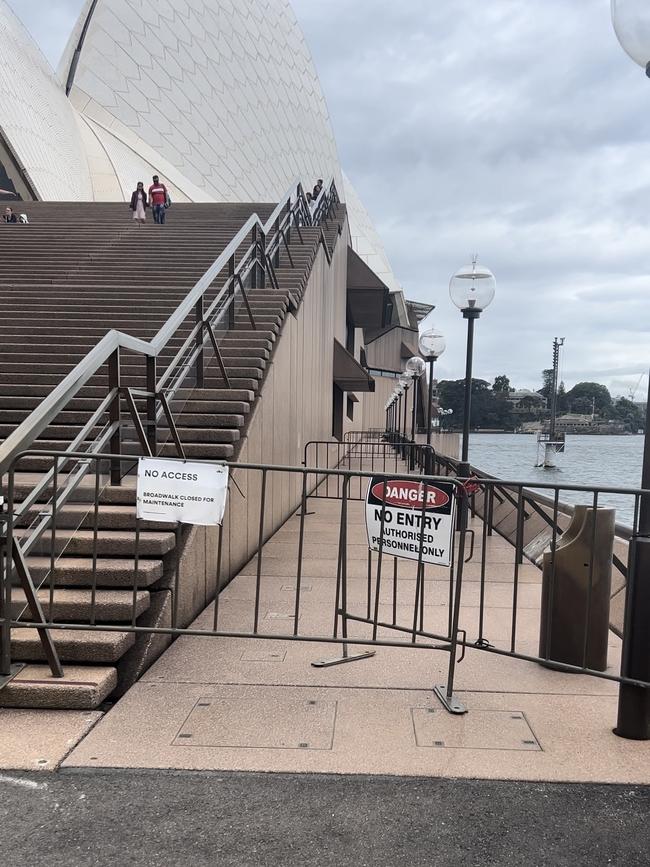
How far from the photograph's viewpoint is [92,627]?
3609 millimetres

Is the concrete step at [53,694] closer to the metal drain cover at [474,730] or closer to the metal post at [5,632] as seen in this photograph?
the metal post at [5,632]

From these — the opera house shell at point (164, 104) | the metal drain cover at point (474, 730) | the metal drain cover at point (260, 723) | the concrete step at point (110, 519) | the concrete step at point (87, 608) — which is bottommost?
the metal drain cover at point (260, 723)

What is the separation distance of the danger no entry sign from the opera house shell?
28.0 metres

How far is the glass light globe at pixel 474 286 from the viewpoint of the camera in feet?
28.0

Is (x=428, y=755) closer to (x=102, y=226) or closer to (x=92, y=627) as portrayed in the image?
(x=92, y=627)

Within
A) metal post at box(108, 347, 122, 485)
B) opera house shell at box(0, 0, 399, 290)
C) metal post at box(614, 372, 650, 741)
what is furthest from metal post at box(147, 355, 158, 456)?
opera house shell at box(0, 0, 399, 290)

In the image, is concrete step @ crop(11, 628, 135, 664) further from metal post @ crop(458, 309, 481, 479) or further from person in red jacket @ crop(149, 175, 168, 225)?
person in red jacket @ crop(149, 175, 168, 225)

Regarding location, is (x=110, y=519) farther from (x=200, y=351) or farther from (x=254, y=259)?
(x=254, y=259)

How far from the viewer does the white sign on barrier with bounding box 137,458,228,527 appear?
382 centimetres

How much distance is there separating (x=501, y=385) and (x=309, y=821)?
5182 inches

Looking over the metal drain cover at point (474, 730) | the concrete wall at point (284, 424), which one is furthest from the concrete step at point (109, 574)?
the metal drain cover at point (474, 730)

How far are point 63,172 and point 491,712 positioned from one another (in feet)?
105

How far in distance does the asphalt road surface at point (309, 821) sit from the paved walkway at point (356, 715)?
0.12 metres

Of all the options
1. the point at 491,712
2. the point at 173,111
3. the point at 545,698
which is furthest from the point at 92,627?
the point at 173,111
